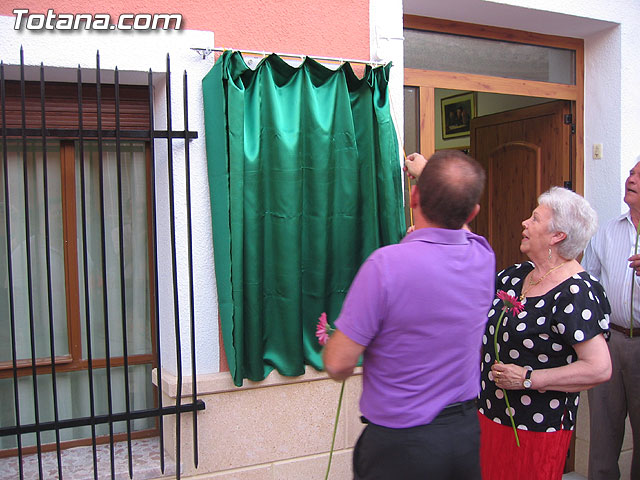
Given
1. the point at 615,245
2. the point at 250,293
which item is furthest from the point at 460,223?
the point at 615,245

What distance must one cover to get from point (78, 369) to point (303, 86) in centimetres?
171

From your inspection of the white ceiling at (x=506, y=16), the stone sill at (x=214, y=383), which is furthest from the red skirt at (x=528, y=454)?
the white ceiling at (x=506, y=16)

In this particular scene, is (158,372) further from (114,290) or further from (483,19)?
(483,19)

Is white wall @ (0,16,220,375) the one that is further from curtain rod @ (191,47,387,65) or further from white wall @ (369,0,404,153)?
white wall @ (369,0,404,153)

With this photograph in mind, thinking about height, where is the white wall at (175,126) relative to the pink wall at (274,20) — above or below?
below

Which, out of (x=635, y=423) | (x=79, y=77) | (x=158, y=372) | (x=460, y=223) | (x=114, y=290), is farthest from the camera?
(x=635, y=423)

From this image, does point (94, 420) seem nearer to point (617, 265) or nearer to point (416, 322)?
point (416, 322)

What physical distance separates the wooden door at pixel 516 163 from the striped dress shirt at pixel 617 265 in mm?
802

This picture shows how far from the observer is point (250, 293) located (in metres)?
2.97

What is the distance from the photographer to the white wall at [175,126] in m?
2.81

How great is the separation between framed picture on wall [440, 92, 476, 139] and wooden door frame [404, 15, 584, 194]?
1901 millimetres

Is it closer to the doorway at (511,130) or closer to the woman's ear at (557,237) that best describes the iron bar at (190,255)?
the doorway at (511,130)

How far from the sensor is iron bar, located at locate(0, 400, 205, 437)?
2.67 metres

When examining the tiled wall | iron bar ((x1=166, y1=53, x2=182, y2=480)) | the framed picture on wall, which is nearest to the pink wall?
iron bar ((x1=166, y1=53, x2=182, y2=480))
